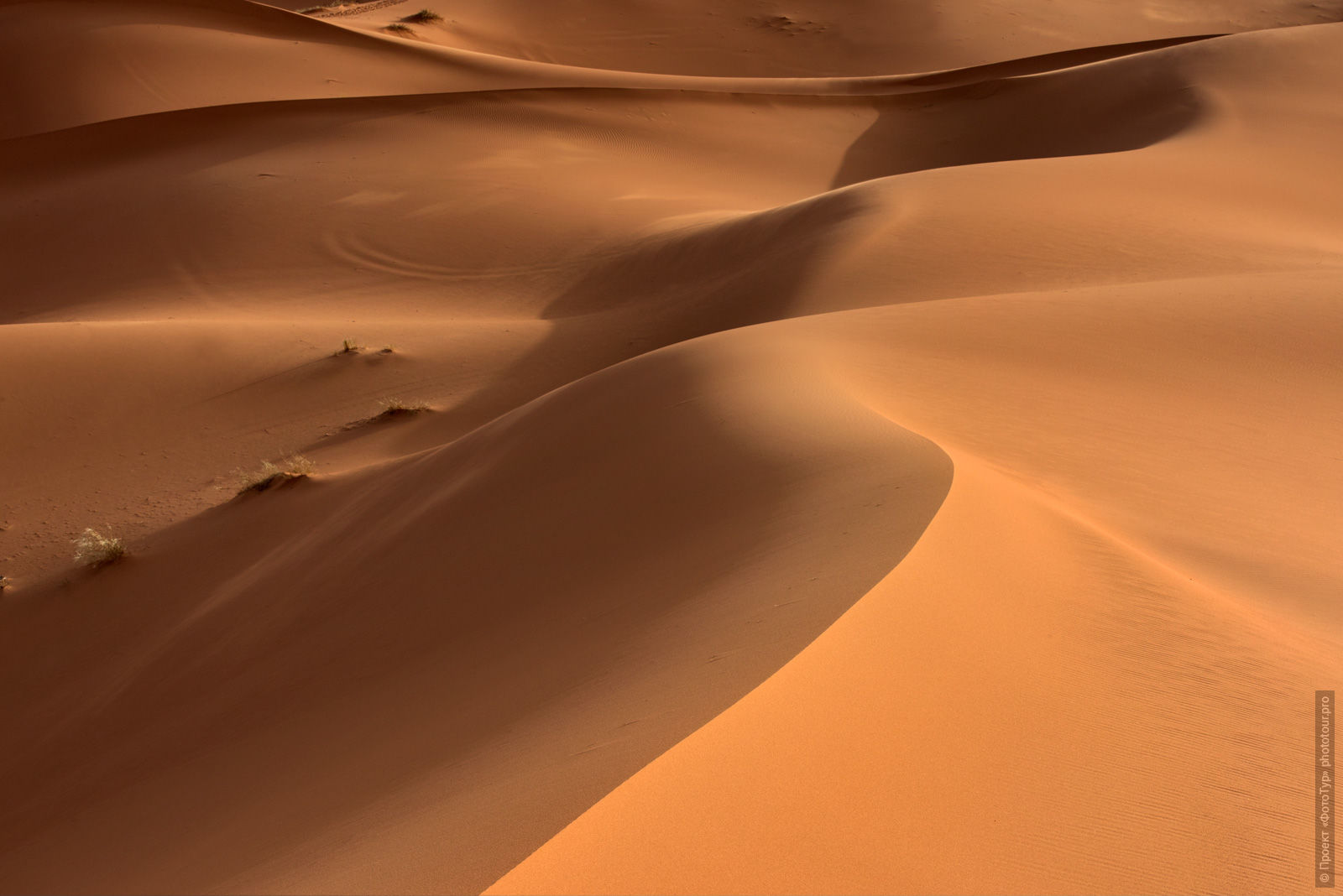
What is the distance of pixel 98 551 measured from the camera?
7.39m

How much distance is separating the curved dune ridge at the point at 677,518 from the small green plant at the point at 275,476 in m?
0.12

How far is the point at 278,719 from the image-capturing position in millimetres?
4789

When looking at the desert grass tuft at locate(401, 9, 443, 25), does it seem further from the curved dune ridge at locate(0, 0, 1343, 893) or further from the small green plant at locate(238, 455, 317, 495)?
the small green plant at locate(238, 455, 317, 495)

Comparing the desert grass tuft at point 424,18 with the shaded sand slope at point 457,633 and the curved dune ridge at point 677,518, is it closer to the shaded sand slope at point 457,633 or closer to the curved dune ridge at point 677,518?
the curved dune ridge at point 677,518

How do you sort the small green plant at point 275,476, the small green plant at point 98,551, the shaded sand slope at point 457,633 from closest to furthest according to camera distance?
the shaded sand slope at point 457,633 < the small green plant at point 98,551 < the small green plant at point 275,476

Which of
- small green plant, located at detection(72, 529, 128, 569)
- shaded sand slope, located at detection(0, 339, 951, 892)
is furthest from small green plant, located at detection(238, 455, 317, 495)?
small green plant, located at detection(72, 529, 128, 569)

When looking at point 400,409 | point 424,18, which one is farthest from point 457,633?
point 424,18

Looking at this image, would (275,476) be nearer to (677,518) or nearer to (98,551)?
(98,551)

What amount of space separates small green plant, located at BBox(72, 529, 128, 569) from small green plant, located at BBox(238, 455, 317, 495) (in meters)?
0.94

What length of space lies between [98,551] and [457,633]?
4.05 m

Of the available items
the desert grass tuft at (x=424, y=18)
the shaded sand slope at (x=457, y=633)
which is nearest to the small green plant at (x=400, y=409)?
the shaded sand slope at (x=457, y=633)

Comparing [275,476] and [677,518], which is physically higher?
[677,518]

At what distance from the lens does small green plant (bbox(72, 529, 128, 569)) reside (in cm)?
734

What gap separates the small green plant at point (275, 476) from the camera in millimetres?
7984
